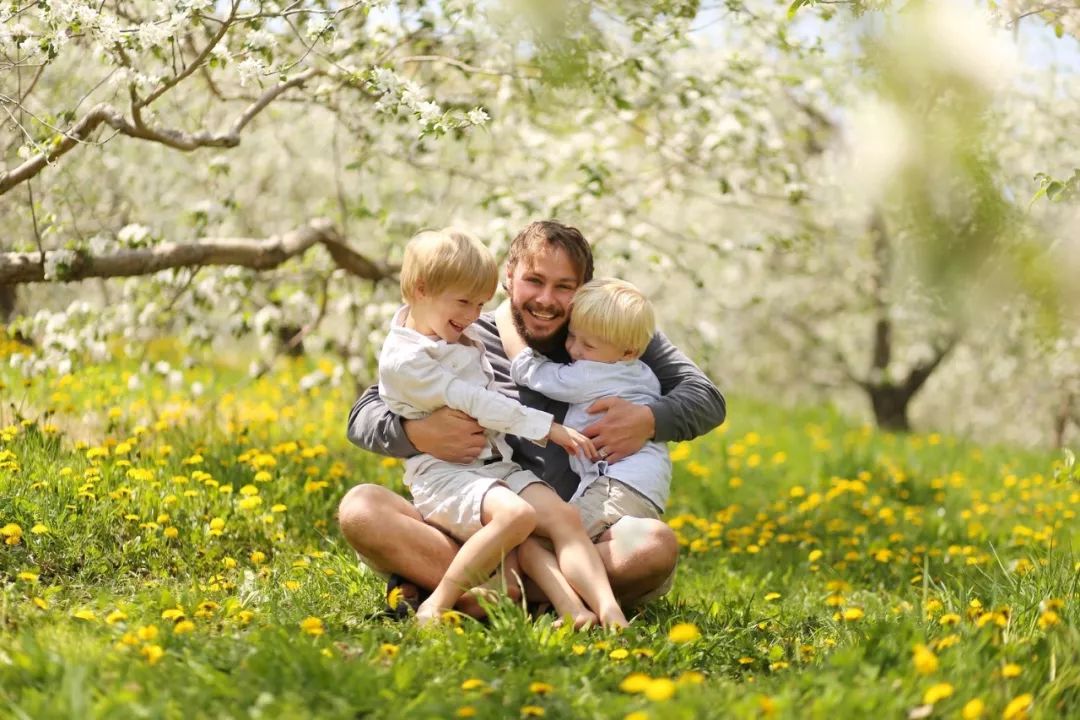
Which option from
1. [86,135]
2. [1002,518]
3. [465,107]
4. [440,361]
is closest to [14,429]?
[86,135]

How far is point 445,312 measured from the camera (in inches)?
133

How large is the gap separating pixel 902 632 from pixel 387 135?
5065mm

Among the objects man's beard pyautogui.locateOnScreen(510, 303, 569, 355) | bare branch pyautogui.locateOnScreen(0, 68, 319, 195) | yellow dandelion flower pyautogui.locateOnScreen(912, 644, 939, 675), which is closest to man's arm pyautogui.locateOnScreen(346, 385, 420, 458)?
man's beard pyautogui.locateOnScreen(510, 303, 569, 355)

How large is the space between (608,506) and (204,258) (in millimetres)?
2560

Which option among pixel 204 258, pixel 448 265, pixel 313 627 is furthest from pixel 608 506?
pixel 204 258

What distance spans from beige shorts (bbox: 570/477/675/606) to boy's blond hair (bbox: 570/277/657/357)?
450 millimetres

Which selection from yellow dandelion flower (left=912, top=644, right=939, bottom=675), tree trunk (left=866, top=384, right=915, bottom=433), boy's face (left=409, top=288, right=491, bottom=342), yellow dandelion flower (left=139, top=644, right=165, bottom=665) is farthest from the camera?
tree trunk (left=866, top=384, right=915, bottom=433)

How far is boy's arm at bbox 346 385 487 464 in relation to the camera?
135 inches

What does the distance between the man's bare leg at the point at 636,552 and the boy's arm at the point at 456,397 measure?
0.41m

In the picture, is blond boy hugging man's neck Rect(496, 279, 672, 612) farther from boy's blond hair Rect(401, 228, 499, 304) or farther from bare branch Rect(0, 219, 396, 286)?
bare branch Rect(0, 219, 396, 286)

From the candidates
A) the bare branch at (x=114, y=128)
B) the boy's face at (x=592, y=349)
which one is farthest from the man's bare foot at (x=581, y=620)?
the bare branch at (x=114, y=128)

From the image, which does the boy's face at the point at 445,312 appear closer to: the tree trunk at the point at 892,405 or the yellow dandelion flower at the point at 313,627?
the yellow dandelion flower at the point at 313,627

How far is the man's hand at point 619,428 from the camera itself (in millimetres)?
3533

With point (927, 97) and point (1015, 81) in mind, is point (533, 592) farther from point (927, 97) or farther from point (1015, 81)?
point (1015, 81)
